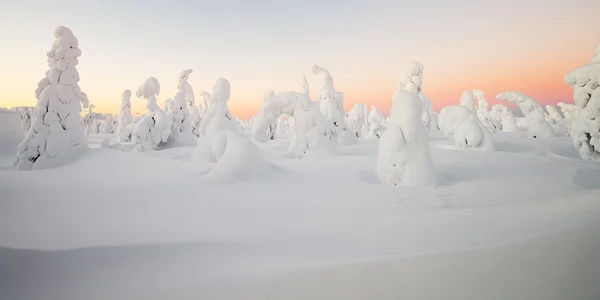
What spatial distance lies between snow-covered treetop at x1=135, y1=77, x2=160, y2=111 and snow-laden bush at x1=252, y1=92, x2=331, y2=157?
A: 10961mm

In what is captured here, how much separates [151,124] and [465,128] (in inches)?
729

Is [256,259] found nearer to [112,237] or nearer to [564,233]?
[112,237]

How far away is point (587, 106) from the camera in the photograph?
10.5 m

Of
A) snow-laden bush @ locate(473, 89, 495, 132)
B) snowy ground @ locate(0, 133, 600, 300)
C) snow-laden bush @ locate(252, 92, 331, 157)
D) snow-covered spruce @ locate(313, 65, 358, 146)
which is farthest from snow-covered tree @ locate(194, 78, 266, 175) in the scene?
snow-laden bush @ locate(473, 89, 495, 132)

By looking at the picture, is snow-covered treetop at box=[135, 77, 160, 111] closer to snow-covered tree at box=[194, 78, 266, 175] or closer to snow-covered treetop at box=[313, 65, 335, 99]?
snow-covered tree at box=[194, 78, 266, 175]

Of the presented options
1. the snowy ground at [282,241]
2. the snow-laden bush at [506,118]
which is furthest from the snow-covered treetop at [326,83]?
the snow-laden bush at [506,118]

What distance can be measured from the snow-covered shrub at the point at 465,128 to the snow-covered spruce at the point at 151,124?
56.6ft

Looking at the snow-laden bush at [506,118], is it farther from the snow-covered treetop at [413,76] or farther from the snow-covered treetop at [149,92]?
the snow-covered treetop at [149,92]

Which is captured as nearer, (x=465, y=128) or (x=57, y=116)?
(x=57, y=116)

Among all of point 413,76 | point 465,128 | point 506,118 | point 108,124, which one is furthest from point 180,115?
point 108,124

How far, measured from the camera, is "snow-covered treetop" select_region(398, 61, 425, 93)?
1889 cm

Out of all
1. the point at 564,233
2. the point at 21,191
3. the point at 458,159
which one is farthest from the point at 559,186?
the point at 21,191

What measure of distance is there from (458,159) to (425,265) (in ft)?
30.4

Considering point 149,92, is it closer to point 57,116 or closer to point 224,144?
point 57,116
